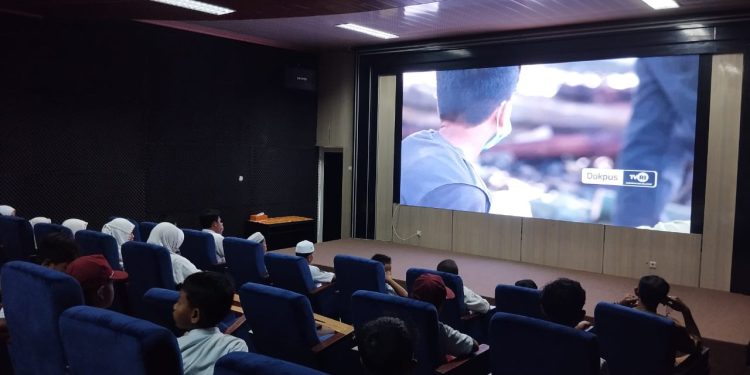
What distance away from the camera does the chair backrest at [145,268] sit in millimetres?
4398

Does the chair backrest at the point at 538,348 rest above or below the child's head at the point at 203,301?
below

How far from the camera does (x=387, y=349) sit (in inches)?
74.4

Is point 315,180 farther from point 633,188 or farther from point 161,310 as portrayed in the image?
point 161,310

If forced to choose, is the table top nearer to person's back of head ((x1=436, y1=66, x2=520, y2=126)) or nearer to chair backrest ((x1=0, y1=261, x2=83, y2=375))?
person's back of head ((x1=436, y1=66, x2=520, y2=126))

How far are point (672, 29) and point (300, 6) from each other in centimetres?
460

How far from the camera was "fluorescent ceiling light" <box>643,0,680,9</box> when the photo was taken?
6.77m

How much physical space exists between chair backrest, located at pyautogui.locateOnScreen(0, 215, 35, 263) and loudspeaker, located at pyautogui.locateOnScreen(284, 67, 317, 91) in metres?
5.54

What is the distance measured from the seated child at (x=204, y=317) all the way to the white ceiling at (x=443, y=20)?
5488mm

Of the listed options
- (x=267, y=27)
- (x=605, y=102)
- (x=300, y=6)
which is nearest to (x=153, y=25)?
(x=267, y=27)

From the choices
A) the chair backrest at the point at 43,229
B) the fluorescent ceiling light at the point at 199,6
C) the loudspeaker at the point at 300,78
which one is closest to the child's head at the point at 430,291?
the chair backrest at the point at 43,229

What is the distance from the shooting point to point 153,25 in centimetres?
866

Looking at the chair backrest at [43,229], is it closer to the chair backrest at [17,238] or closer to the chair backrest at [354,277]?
the chair backrest at [17,238]

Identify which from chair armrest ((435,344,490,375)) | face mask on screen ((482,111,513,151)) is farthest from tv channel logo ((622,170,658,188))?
chair armrest ((435,344,490,375))

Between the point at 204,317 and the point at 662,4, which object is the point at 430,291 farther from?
the point at 662,4
